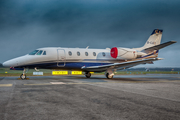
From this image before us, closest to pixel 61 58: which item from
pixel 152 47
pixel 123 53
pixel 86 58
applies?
pixel 86 58

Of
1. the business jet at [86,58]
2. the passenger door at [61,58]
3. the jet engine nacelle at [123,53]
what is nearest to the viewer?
the business jet at [86,58]

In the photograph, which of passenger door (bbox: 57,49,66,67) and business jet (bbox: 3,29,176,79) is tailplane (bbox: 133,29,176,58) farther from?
passenger door (bbox: 57,49,66,67)

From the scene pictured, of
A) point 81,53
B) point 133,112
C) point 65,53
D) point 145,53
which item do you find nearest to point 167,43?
point 145,53

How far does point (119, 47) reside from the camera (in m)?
23.1

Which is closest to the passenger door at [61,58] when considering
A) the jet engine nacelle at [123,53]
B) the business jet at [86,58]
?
the business jet at [86,58]

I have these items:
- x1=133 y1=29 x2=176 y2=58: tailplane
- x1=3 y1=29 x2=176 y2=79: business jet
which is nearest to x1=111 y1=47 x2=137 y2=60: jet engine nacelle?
x1=3 y1=29 x2=176 y2=79: business jet

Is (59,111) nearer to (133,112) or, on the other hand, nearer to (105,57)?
(133,112)

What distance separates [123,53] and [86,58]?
573 cm

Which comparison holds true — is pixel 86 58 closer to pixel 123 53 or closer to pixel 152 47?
pixel 123 53

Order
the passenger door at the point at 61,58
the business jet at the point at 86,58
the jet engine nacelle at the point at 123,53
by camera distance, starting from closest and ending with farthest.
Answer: the business jet at the point at 86,58 < the passenger door at the point at 61,58 < the jet engine nacelle at the point at 123,53

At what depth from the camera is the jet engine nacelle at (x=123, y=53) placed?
22.9 metres

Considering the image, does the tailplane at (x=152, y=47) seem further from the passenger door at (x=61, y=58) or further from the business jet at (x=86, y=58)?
the passenger door at (x=61, y=58)

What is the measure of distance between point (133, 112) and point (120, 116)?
61 centimetres

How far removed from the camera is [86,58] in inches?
853
